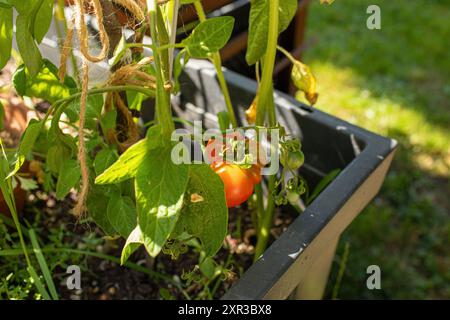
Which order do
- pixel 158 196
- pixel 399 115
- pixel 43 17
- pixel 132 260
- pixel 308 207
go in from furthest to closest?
pixel 399 115 < pixel 132 260 < pixel 308 207 < pixel 43 17 < pixel 158 196

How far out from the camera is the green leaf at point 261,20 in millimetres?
623

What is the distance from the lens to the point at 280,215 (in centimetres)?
93

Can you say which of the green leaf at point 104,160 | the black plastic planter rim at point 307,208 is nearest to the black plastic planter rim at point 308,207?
the black plastic planter rim at point 307,208

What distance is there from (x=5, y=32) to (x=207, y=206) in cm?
27

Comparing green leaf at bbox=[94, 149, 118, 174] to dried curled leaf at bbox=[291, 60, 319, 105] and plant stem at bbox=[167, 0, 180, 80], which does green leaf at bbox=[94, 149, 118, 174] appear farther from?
dried curled leaf at bbox=[291, 60, 319, 105]

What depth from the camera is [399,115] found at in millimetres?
1569

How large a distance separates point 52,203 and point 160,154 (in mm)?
522

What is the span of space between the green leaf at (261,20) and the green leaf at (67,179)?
247 mm

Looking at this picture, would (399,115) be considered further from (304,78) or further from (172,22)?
(172,22)

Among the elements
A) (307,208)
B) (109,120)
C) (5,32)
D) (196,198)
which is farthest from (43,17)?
(307,208)

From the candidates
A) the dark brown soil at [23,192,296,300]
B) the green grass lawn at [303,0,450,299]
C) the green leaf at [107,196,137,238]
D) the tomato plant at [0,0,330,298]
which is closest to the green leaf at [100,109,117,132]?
the tomato plant at [0,0,330,298]

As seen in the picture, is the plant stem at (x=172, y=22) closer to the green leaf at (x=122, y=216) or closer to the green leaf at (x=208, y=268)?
the green leaf at (x=122, y=216)

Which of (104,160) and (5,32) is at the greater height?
(5,32)
